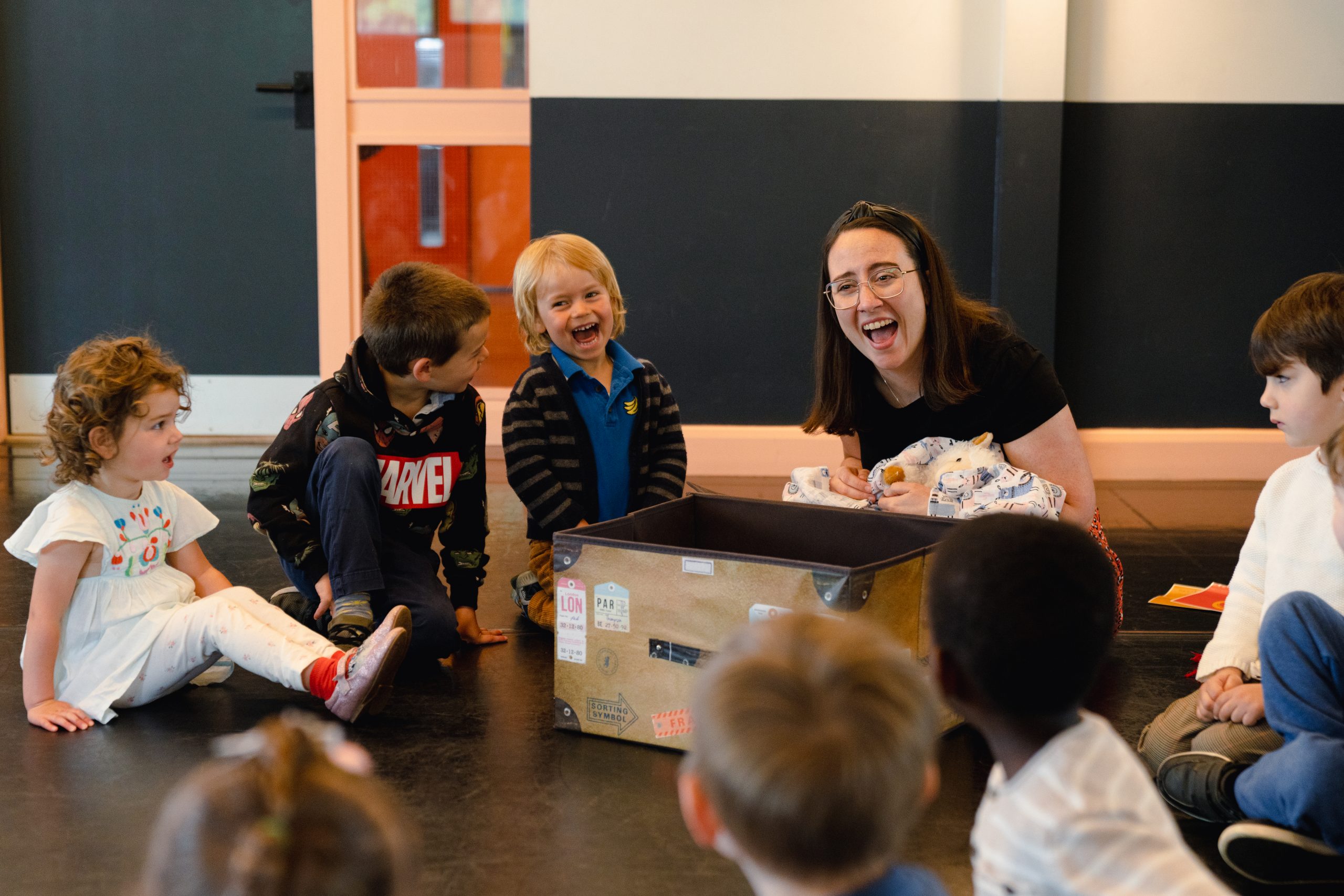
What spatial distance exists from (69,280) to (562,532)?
385 cm

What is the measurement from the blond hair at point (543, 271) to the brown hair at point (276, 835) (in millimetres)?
1849

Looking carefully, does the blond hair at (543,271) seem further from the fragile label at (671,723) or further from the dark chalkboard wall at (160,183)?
the dark chalkboard wall at (160,183)

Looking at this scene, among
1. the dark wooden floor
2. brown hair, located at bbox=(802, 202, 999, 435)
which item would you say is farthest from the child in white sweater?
brown hair, located at bbox=(802, 202, 999, 435)

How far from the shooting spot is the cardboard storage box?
5.42 ft

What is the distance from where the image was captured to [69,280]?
4.80 m

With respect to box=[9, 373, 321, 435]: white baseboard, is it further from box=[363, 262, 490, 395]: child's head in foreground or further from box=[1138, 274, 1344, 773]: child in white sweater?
box=[1138, 274, 1344, 773]: child in white sweater

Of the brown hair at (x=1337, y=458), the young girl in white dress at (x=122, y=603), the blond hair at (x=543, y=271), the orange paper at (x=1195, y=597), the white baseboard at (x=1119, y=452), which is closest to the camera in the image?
the brown hair at (x=1337, y=458)

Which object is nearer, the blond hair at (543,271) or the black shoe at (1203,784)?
the black shoe at (1203,784)

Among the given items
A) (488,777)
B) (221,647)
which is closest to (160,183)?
(221,647)

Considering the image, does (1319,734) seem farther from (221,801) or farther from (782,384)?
(782,384)

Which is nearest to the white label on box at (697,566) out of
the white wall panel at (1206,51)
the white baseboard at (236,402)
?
the white wall panel at (1206,51)

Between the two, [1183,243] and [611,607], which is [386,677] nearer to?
[611,607]

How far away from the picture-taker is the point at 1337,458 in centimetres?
135

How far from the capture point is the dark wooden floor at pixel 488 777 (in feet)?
4.71
